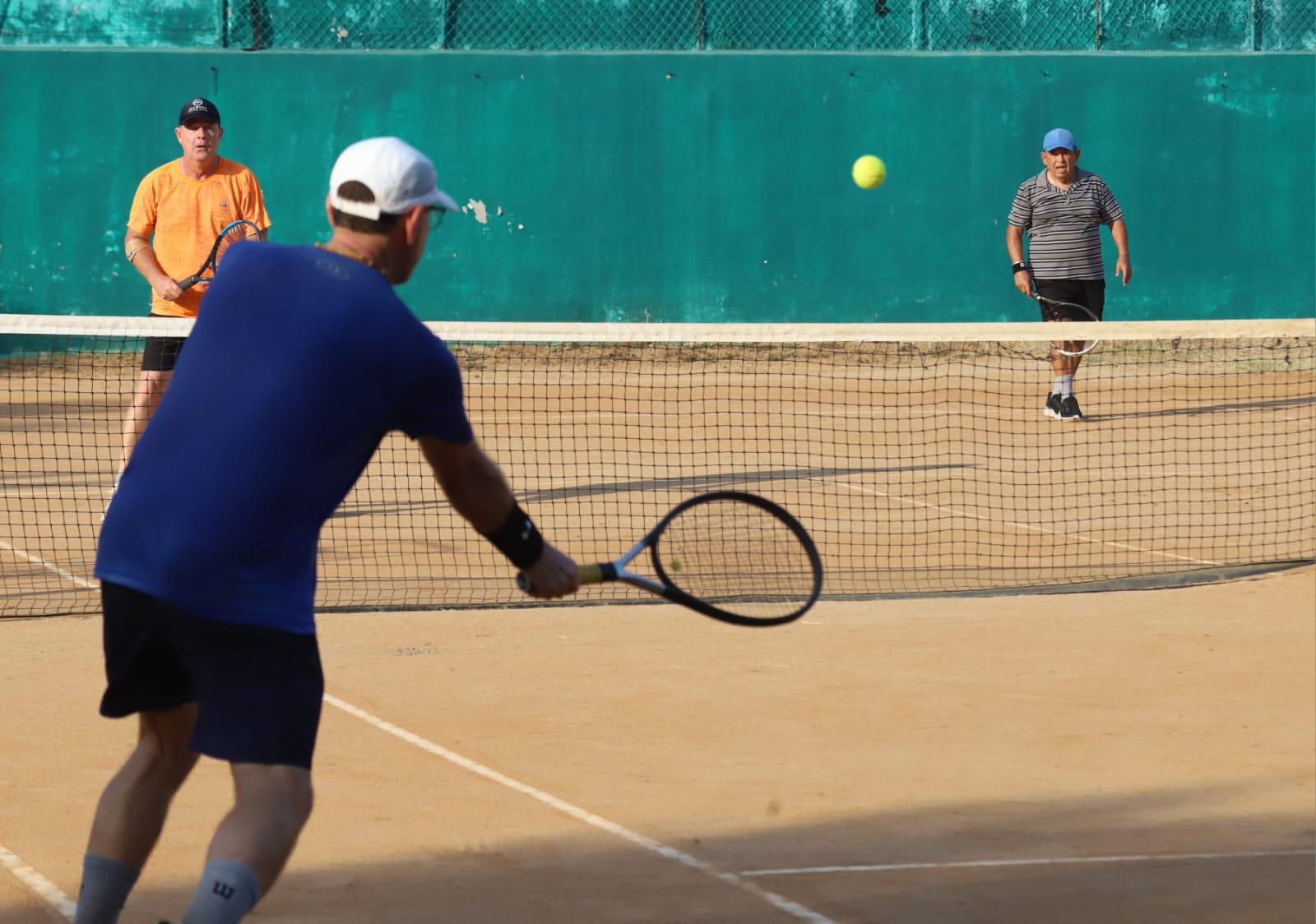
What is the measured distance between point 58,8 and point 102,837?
1439 cm

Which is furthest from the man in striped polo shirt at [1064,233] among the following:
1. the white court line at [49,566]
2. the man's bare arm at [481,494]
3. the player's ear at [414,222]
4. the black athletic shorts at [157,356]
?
the player's ear at [414,222]

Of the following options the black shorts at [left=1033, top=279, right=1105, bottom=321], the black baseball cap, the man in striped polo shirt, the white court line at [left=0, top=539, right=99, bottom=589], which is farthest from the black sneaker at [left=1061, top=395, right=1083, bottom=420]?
the white court line at [left=0, top=539, right=99, bottom=589]

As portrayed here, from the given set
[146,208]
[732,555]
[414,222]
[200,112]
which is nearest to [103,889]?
[414,222]

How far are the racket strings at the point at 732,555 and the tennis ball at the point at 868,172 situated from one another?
40.7ft

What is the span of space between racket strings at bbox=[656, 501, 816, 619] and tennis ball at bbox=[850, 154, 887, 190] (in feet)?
40.7

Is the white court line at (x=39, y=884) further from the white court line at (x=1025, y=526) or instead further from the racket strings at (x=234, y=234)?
the white court line at (x=1025, y=526)

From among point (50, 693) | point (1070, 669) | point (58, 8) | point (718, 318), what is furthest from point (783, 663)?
point (58, 8)

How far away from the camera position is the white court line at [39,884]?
3480 millimetres

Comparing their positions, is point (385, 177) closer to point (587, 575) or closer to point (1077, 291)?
point (587, 575)

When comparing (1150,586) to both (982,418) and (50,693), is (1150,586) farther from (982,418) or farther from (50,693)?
(982,418)

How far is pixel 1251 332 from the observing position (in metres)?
7.45

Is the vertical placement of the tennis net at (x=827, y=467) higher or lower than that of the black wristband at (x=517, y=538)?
lower

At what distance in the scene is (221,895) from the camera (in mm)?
2580

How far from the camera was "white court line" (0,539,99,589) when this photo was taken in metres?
6.83
